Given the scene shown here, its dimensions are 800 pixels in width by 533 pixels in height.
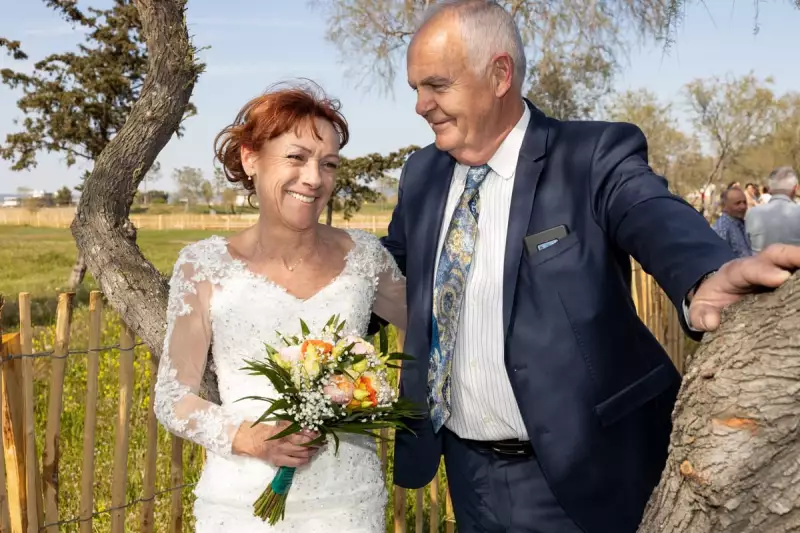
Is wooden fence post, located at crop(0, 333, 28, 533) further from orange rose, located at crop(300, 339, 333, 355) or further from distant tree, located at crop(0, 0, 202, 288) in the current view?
distant tree, located at crop(0, 0, 202, 288)

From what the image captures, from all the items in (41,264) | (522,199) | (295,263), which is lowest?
(41,264)

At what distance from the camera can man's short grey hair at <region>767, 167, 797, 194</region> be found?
886 centimetres

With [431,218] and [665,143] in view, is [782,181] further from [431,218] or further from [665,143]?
[665,143]

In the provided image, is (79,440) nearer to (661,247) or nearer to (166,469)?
(166,469)

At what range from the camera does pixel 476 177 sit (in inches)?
113

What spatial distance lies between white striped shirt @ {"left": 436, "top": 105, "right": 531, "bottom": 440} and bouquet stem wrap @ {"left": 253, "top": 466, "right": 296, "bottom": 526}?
608mm

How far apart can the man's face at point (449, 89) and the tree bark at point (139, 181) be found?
1.40 m

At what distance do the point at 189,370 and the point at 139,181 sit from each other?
1.39 m

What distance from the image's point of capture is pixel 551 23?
1725cm

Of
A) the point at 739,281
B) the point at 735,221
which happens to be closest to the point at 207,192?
the point at 735,221

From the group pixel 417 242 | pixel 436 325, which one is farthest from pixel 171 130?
pixel 436 325

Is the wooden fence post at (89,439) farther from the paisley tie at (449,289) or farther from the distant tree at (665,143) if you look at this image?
the distant tree at (665,143)

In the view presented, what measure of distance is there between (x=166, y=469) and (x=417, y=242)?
144 inches

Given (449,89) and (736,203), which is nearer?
(449,89)
